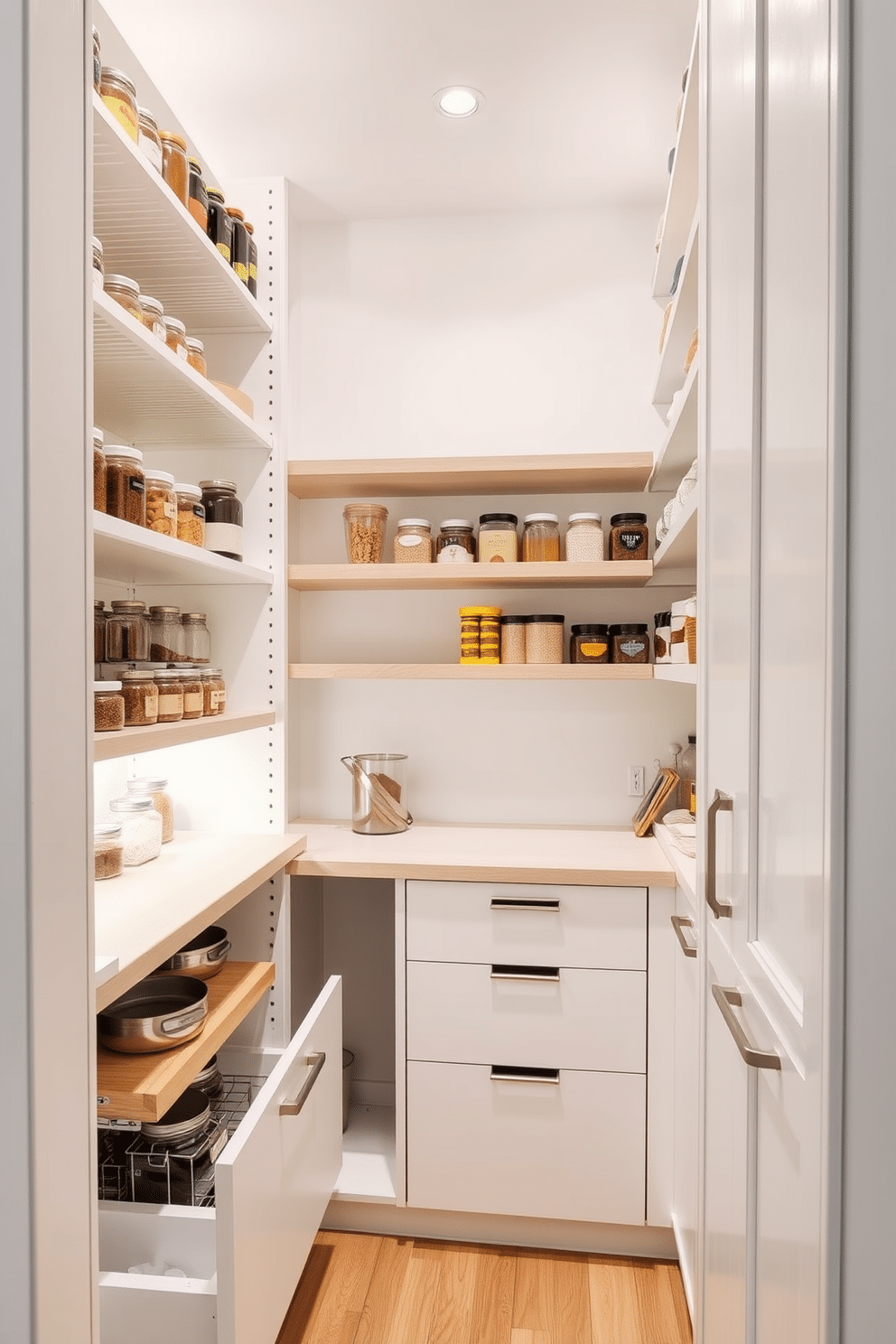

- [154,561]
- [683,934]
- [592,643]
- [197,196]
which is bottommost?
[683,934]

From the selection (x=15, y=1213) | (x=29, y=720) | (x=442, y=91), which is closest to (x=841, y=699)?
(x=29, y=720)

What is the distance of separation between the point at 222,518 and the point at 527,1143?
157 cm

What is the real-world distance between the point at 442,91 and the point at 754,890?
5.88ft

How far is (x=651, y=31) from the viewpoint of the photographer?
1.63 m

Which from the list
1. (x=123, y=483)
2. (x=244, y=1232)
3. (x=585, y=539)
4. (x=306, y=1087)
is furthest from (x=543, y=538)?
(x=244, y=1232)

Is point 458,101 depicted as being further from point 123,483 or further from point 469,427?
point 123,483

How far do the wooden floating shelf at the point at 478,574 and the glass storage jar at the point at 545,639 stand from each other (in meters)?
0.11

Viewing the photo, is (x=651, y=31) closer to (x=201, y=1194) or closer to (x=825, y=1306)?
(x=825, y=1306)

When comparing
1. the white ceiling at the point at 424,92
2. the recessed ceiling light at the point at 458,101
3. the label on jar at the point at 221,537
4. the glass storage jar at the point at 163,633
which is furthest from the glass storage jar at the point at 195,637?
the recessed ceiling light at the point at 458,101

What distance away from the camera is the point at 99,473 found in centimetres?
130

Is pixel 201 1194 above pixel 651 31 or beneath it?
beneath

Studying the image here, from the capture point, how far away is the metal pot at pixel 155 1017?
131 cm

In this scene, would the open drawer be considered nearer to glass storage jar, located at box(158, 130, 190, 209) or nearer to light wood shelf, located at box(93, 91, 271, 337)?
light wood shelf, located at box(93, 91, 271, 337)

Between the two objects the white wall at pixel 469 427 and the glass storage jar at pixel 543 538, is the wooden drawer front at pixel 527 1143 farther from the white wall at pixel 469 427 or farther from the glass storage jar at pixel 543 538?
the glass storage jar at pixel 543 538
